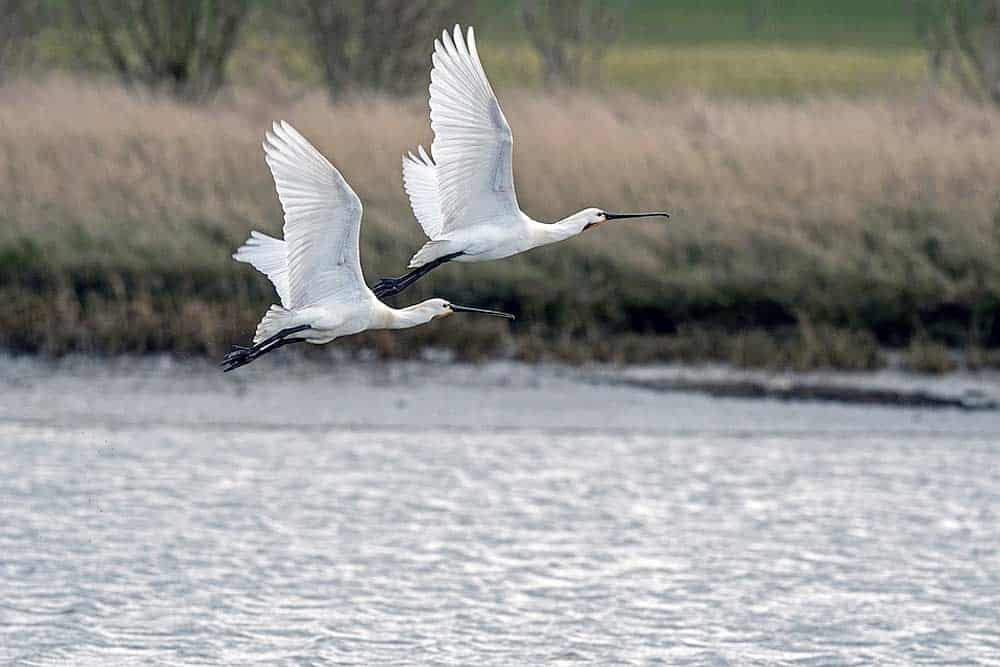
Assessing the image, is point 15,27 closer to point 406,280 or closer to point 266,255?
point 266,255

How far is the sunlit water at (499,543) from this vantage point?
1025cm

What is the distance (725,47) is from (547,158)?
36.9m

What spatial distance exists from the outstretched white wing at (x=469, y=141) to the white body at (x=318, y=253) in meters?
0.40

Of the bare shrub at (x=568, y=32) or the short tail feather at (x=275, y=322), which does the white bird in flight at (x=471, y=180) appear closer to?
the short tail feather at (x=275, y=322)

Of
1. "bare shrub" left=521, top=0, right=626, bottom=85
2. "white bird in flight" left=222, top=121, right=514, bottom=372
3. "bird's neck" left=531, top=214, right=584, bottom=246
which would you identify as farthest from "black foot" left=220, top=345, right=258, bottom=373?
"bare shrub" left=521, top=0, right=626, bottom=85

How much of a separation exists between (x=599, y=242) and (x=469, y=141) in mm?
7587

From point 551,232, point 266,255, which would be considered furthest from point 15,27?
point 551,232

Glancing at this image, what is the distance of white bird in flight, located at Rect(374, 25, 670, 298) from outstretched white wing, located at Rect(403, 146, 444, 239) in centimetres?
55

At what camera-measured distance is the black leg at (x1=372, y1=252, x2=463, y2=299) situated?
755cm

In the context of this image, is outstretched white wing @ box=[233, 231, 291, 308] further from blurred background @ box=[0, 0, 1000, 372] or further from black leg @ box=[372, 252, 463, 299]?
blurred background @ box=[0, 0, 1000, 372]

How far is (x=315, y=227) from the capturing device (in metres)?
7.63

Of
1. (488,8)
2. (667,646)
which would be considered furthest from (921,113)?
(488,8)

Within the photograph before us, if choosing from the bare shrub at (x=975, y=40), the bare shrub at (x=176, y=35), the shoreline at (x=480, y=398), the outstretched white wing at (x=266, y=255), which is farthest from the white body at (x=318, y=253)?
the bare shrub at (x=176, y=35)

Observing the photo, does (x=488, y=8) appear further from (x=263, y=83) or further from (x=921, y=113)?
(x=921, y=113)
